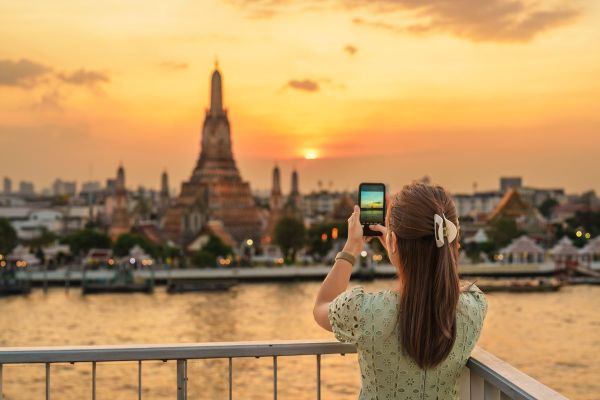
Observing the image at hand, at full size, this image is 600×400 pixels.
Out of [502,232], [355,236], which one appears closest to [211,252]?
[502,232]

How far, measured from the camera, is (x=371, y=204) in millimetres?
2035

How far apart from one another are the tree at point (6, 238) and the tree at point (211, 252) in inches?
355

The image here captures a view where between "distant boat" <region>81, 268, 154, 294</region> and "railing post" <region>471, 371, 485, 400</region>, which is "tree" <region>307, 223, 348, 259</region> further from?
"railing post" <region>471, 371, 485, 400</region>

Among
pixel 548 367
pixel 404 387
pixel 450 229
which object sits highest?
pixel 450 229

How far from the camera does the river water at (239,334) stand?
52.4 ft

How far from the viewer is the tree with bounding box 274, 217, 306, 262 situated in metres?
50.8

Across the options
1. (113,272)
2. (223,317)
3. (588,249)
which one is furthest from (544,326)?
(588,249)

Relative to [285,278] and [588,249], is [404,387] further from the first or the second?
[588,249]

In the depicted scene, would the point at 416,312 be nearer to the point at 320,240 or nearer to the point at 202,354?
the point at 202,354

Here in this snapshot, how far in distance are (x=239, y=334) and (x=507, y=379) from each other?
71.5 ft

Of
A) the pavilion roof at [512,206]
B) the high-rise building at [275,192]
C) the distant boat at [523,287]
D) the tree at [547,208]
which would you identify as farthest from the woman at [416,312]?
the tree at [547,208]

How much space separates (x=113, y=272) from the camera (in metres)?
42.5

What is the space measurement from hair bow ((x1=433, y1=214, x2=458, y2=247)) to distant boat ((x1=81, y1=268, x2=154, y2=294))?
117 feet

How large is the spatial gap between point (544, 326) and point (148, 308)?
11.7 metres
